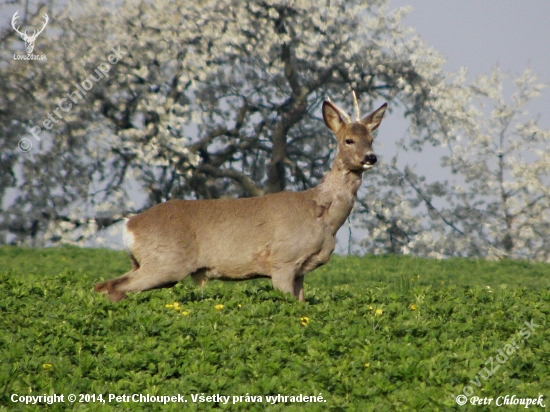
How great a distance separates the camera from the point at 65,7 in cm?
2319

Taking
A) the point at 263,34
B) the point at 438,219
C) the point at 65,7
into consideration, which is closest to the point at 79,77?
the point at 65,7

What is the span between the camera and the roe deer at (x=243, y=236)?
29.2ft

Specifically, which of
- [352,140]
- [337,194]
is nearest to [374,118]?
[352,140]

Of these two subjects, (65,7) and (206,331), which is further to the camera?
(65,7)

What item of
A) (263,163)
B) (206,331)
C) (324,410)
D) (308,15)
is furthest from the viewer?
(263,163)

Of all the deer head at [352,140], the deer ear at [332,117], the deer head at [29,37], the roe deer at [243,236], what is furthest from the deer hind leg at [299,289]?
the deer head at [29,37]

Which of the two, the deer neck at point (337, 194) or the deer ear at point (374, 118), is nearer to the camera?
the deer neck at point (337, 194)

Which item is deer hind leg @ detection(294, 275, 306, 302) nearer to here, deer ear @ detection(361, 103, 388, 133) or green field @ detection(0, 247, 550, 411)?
green field @ detection(0, 247, 550, 411)

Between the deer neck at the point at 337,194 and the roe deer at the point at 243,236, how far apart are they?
Answer: 0.04 ft

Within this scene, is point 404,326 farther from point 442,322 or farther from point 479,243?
point 479,243

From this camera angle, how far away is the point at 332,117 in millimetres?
9641

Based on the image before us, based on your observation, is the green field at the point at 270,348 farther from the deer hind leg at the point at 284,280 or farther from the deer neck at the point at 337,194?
the deer neck at the point at 337,194

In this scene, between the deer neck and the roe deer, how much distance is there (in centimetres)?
1

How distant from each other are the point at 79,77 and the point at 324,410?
1834 cm
